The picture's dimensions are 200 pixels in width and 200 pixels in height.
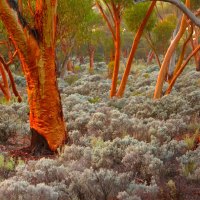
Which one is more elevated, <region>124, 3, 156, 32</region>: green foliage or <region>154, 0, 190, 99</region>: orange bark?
<region>124, 3, 156, 32</region>: green foliage

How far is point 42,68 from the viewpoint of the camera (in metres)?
8.15

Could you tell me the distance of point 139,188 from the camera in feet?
17.8

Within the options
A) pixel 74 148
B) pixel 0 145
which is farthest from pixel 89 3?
pixel 74 148

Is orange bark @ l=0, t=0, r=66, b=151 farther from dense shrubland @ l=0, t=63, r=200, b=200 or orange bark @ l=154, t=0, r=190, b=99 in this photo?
orange bark @ l=154, t=0, r=190, b=99

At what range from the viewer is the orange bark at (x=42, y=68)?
7855 mm

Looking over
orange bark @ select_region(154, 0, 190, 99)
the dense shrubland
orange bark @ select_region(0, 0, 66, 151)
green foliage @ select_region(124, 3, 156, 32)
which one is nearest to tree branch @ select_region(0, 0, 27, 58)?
orange bark @ select_region(0, 0, 66, 151)

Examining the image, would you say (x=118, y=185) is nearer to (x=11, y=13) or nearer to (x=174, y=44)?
(x=11, y=13)

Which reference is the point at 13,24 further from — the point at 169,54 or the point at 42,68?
the point at 169,54

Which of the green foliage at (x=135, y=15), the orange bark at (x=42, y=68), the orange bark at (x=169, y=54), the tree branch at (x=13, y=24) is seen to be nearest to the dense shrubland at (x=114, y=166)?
the orange bark at (x=42, y=68)

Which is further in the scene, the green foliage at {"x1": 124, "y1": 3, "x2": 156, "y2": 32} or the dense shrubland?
the green foliage at {"x1": 124, "y1": 3, "x2": 156, "y2": 32}

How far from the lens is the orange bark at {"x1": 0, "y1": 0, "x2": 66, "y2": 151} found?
25.8 ft

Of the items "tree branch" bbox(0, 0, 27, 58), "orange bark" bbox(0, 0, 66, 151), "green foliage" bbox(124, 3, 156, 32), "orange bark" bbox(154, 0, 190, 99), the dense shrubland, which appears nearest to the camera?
the dense shrubland

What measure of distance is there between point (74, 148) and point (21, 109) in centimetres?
670

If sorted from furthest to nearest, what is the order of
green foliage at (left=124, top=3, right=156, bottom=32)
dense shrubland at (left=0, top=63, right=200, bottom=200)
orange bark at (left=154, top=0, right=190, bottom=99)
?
green foliage at (left=124, top=3, right=156, bottom=32) < orange bark at (left=154, top=0, right=190, bottom=99) < dense shrubland at (left=0, top=63, right=200, bottom=200)
